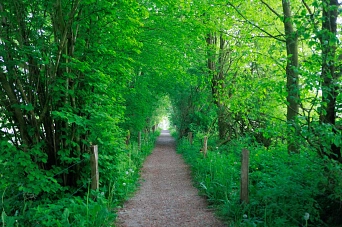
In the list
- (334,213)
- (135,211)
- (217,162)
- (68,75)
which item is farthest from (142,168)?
(334,213)

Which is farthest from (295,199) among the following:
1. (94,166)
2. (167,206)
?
(94,166)

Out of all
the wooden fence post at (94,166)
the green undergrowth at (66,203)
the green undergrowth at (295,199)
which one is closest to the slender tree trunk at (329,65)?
the green undergrowth at (295,199)

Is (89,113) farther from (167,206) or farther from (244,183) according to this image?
(244,183)

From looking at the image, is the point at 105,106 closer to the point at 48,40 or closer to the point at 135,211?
the point at 48,40

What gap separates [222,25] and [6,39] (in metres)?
8.61

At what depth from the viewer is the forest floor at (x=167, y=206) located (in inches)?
231

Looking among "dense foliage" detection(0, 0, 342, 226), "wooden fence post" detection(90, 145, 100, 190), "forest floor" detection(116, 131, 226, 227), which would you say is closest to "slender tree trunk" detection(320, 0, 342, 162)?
"dense foliage" detection(0, 0, 342, 226)

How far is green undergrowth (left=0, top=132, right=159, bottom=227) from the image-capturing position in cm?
448

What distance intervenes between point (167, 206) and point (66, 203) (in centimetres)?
256

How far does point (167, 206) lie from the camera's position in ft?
23.2

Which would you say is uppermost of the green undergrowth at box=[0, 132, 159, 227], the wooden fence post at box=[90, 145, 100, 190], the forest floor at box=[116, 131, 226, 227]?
the wooden fence post at box=[90, 145, 100, 190]

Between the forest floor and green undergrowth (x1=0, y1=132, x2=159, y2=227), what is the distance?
1.31 ft

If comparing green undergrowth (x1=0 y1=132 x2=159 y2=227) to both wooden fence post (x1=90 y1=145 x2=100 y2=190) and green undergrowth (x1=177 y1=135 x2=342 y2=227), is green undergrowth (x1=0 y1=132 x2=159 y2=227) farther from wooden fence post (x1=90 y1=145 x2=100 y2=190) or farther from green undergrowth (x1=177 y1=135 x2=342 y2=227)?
green undergrowth (x1=177 y1=135 x2=342 y2=227)

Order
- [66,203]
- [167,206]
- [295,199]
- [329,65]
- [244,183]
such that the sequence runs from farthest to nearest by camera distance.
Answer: [167,206] < [244,183] < [66,203] < [295,199] < [329,65]
